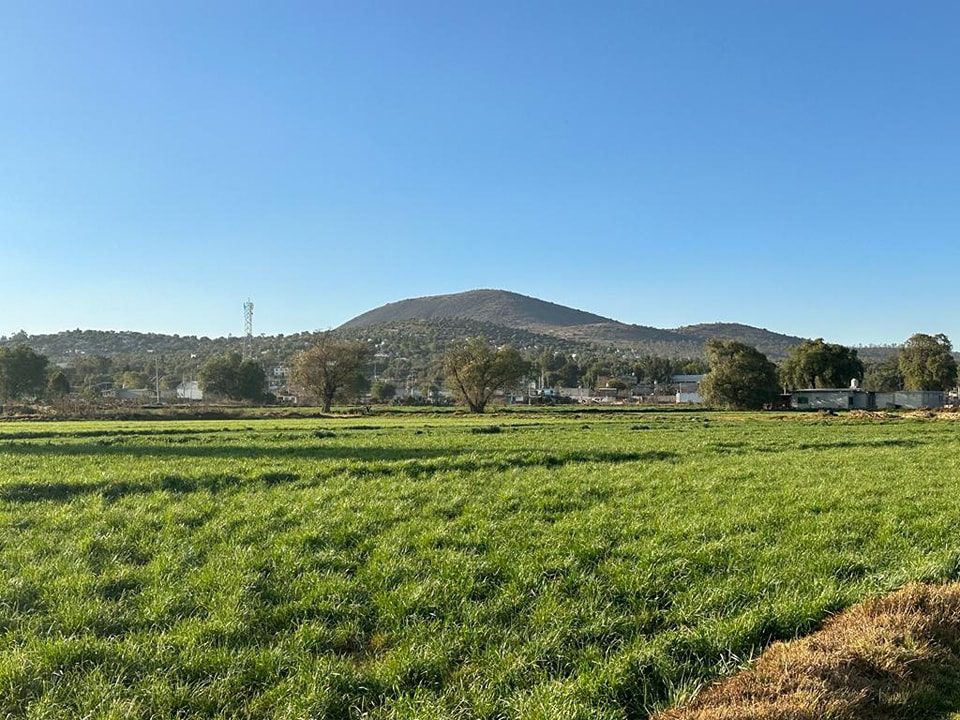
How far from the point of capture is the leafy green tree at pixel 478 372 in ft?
301

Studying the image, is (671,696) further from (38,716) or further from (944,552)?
(944,552)

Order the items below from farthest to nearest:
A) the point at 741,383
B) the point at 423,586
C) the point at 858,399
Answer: the point at 858,399 < the point at 741,383 < the point at 423,586

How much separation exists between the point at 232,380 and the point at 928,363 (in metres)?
120

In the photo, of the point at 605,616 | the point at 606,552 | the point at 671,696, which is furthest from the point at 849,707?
the point at 606,552

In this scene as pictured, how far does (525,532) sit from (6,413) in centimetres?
8433

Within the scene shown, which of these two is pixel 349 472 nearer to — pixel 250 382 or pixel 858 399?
pixel 858 399

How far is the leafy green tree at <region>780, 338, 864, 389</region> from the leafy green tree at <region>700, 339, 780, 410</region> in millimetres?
19709

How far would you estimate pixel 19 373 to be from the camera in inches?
4747

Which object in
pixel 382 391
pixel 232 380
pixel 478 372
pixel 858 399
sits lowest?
pixel 858 399

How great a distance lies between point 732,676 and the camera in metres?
5.80

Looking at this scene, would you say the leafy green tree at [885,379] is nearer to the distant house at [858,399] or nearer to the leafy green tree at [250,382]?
the distant house at [858,399]

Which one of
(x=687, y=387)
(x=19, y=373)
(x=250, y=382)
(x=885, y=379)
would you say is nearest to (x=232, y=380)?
(x=250, y=382)

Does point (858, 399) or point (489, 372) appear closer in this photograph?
point (489, 372)

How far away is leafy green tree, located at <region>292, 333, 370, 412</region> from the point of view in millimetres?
98062
